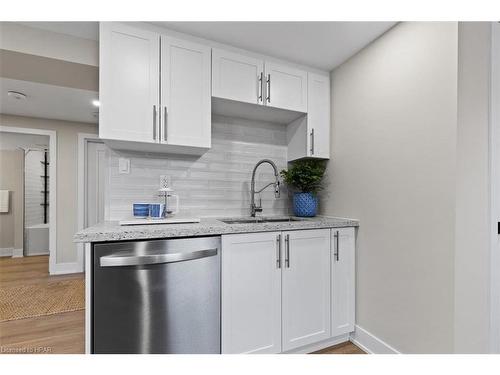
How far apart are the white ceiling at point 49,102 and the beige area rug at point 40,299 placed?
2.34 meters

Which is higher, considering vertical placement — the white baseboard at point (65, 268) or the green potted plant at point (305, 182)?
the green potted plant at point (305, 182)

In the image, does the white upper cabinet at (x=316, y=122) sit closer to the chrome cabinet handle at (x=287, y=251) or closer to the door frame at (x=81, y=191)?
the chrome cabinet handle at (x=287, y=251)

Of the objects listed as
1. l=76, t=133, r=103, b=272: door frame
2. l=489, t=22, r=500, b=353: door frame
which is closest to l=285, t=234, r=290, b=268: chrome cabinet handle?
l=489, t=22, r=500, b=353: door frame

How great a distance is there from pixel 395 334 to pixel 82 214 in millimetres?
4221

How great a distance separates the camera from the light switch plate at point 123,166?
1.93 m

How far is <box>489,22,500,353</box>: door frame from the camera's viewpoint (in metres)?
1.34

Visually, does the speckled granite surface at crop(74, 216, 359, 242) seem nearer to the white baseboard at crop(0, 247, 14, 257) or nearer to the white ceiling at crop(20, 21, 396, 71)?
the white ceiling at crop(20, 21, 396, 71)

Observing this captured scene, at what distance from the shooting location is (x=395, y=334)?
1625mm

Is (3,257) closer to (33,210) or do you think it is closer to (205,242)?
(33,210)

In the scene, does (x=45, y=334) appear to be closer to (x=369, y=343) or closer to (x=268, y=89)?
(x=369, y=343)

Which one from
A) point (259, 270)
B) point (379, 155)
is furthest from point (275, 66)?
point (259, 270)

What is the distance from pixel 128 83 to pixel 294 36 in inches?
45.7

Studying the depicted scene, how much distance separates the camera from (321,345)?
1.83 meters

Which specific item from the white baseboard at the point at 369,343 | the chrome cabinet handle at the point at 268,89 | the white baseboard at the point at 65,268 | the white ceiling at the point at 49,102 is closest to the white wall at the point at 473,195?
the white baseboard at the point at 369,343
